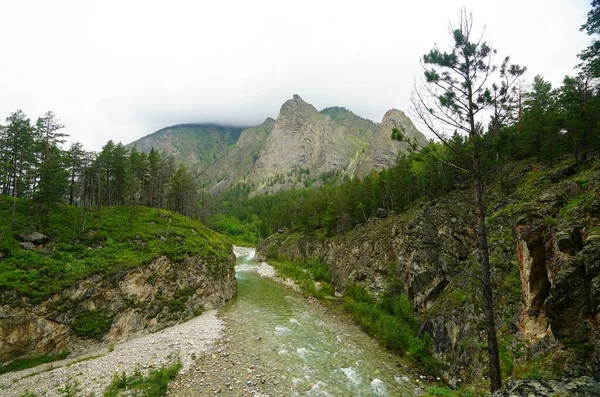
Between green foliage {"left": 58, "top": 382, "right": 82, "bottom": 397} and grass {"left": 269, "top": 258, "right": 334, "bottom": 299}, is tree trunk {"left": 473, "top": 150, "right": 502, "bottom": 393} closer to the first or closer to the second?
green foliage {"left": 58, "top": 382, "right": 82, "bottom": 397}

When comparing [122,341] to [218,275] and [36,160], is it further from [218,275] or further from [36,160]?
[36,160]

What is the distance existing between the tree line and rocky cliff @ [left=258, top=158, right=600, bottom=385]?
39458 mm

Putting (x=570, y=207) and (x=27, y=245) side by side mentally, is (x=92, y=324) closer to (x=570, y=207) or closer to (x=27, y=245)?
(x=27, y=245)

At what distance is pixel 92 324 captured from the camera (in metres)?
23.5

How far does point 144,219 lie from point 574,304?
154 feet

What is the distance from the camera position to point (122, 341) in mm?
24109

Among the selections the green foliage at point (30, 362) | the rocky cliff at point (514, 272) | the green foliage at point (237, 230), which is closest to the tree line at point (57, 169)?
the green foliage at point (30, 362)

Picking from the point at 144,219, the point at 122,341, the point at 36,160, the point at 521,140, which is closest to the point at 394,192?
the point at 521,140

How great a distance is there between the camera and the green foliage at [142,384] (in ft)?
51.8

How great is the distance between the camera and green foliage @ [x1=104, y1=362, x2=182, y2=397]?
15.8 m

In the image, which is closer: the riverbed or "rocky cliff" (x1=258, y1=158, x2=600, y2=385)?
"rocky cliff" (x1=258, y1=158, x2=600, y2=385)

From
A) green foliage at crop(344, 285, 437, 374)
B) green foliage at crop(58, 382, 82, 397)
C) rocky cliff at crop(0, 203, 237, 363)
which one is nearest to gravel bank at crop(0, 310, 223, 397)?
green foliage at crop(58, 382, 82, 397)

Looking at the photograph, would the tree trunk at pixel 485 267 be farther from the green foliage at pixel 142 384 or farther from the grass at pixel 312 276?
the grass at pixel 312 276

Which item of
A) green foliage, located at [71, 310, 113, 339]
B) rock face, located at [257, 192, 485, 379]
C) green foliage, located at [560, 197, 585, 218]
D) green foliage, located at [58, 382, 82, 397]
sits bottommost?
green foliage, located at [58, 382, 82, 397]
